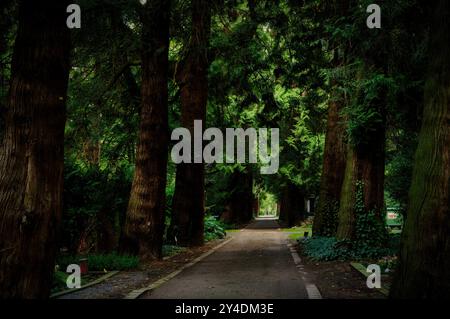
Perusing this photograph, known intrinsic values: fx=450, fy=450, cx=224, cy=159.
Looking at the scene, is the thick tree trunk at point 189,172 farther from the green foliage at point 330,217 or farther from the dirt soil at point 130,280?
the green foliage at point 330,217

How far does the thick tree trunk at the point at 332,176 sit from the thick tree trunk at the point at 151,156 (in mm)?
7195

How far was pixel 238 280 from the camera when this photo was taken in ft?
32.2

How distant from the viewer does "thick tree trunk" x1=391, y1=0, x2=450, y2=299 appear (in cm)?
575

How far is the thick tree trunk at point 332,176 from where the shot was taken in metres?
17.4

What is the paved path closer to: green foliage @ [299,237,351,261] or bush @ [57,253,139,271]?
green foliage @ [299,237,351,261]

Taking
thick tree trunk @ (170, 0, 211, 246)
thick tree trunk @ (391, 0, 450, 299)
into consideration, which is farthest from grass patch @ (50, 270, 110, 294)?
thick tree trunk @ (170, 0, 211, 246)

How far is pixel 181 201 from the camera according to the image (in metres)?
18.1

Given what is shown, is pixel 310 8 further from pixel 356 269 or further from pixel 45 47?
pixel 45 47

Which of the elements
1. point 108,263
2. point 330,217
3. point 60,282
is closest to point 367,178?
point 330,217

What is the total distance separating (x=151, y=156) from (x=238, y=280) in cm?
483

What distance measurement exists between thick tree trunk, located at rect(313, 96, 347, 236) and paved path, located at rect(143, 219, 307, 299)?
3121 mm

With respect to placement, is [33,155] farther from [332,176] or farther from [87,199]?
[332,176]

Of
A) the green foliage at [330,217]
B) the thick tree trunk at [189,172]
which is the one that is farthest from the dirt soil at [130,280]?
the green foliage at [330,217]
